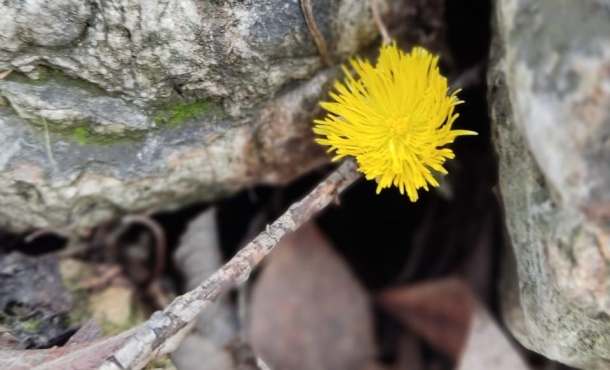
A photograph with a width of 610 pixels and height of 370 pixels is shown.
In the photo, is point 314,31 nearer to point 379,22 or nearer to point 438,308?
point 379,22

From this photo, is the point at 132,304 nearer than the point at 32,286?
No

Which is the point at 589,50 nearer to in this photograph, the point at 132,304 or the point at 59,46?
the point at 59,46

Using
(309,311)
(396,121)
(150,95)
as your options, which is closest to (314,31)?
(396,121)

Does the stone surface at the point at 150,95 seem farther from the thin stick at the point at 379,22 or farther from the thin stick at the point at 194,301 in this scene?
the thin stick at the point at 194,301

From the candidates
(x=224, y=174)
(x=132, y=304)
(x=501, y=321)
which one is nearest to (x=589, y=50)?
(x=224, y=174)

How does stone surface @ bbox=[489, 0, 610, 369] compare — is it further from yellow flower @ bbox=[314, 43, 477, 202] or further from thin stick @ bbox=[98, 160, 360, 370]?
thin stick @ bbox=[98, 160, 360, 370]

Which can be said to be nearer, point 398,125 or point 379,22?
point 398,125

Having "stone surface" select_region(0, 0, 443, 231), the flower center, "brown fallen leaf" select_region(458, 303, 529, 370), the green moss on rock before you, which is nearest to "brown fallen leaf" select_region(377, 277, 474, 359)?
"brown fallen leaf" select_region(458, 303, 529, 370)
